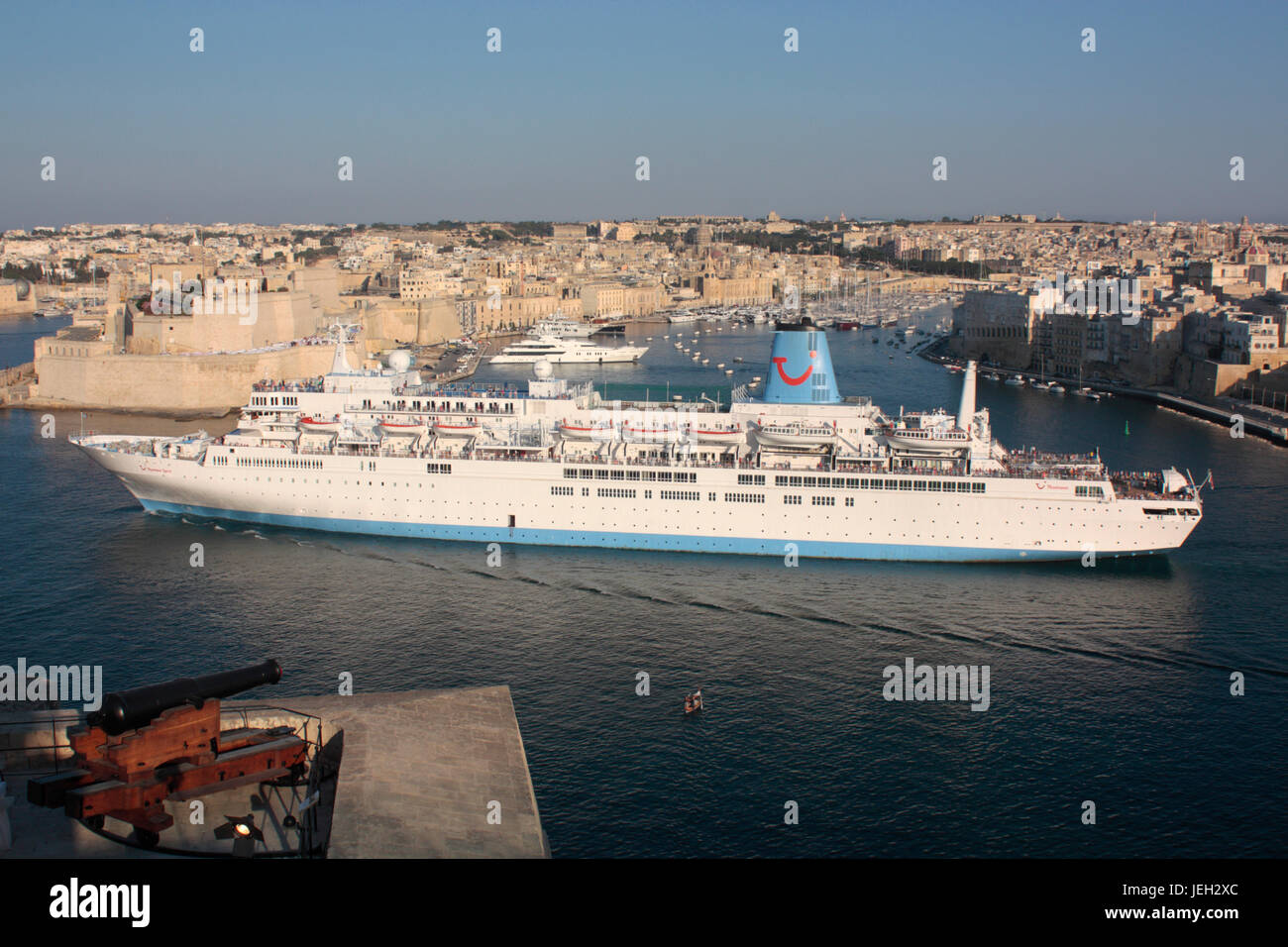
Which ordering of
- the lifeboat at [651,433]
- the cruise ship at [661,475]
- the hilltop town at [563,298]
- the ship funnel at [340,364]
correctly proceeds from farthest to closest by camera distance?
the hilltop town at [563,298] < the ship funnel at [340,364] < the lifeboat at [651,433] < the cruise ship at [661,475]

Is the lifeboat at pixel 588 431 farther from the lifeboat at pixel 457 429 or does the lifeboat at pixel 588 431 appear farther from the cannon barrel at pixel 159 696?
the cannon barrel at pixel 159 696

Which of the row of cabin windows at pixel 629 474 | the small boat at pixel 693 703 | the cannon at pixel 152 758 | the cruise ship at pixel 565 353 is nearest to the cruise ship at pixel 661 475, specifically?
the row of cabin windows at pixel 629 474

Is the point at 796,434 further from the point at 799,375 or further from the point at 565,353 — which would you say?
the point at 565,353

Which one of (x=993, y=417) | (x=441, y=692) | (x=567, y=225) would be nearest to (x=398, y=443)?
(x=441, y=692)

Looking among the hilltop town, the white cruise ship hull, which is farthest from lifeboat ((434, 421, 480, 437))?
the hilltop town

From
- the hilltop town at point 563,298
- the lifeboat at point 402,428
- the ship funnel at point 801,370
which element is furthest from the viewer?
the hilltop town at point 563,298

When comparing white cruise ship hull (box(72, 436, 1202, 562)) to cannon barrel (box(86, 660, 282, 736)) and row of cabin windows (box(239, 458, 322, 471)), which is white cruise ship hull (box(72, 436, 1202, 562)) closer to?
row of cabin windows (box(239, 458, 322, 471))
